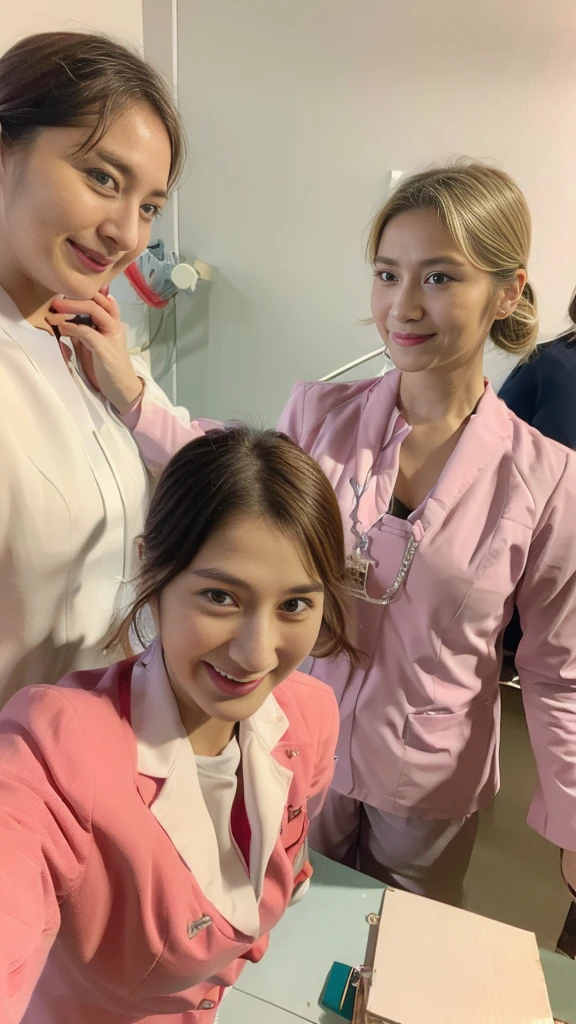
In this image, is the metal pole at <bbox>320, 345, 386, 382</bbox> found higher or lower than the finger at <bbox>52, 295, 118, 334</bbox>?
lower

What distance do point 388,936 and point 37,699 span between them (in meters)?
0.58

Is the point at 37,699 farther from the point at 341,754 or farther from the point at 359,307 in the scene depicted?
the point at 359,307

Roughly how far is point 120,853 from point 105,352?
1.76ft

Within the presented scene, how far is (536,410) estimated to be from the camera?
132cm

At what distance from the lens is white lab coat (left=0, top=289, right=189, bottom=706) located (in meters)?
0.64

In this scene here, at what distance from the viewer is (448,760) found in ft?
3.31

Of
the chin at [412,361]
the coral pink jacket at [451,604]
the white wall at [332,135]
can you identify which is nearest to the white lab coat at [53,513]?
the coral pink jacket at [451,604]

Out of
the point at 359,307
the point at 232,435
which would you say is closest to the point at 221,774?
the point at 232,435

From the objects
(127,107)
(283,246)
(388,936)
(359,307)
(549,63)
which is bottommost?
(388,936)

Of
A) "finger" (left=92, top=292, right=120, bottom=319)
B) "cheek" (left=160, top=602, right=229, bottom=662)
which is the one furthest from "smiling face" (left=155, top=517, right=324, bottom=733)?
"finger" (left=92, top=292, right=120, bottom=319)

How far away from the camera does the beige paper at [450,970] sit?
755 millimetres

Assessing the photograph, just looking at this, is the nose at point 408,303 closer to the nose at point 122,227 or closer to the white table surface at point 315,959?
the nose at point 122,227

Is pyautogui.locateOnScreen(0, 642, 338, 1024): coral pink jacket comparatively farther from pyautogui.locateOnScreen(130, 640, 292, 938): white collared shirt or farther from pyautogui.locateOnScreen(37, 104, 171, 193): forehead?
pyautogui.locateOnScreen(37, 104, 171, 193): forehead

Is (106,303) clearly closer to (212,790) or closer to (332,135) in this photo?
(212,790)
